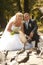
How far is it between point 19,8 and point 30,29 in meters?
10.2

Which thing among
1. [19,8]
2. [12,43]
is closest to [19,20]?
[12,43]

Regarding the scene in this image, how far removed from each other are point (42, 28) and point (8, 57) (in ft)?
32.8

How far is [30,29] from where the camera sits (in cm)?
1020

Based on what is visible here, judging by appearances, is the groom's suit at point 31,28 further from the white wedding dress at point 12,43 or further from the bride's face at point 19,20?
the white wedding dress at point 12,43

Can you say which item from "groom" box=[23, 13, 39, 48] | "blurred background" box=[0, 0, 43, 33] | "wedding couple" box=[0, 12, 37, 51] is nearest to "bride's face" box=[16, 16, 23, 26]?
"wedding couple" box=[0, 12, 37, 51]

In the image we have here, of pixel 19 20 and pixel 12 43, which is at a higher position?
pixel 19 20

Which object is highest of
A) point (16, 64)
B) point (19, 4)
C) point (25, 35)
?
point (19, 4)

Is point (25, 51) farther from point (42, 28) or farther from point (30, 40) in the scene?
point (42, 28)

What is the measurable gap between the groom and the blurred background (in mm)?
8727

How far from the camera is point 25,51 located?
31.9ft

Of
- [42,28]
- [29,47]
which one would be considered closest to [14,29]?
[29,47]

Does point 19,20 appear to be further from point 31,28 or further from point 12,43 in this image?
Result: point 12,43

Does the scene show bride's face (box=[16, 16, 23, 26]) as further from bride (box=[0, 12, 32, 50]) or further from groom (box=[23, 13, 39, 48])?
groom (box=[23, 13, 39, 48])

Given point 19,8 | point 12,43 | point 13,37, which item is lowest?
point 12,43
